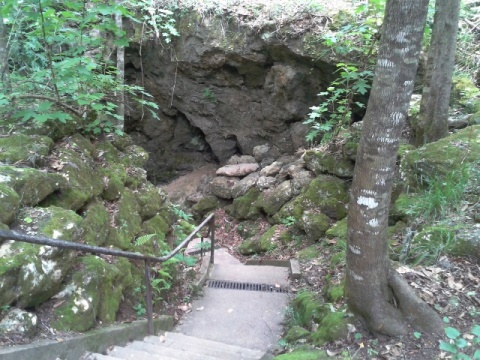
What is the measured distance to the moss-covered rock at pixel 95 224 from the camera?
378cm

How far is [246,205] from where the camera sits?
9.38 meters

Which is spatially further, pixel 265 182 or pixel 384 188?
pixel 265 182

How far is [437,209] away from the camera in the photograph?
4.00 metres

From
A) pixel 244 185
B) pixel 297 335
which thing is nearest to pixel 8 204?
pixel 297 335

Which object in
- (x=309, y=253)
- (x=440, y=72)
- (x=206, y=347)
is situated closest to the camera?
(x=206, y=347)

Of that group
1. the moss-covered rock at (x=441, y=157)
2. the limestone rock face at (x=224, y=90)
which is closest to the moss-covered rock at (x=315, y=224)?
the moss-covered rock at (x=441, y=157)

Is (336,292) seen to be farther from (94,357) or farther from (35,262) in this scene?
(35,262)

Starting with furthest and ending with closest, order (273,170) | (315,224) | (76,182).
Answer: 1. (273,170)
2. (315,224)
3. (76,182)

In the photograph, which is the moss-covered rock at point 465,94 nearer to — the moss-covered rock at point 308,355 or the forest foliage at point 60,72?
the moss-covered rock at point 308,355

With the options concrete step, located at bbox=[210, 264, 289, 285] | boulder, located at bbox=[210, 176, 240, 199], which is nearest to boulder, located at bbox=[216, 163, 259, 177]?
boulder, located at bbox=[210, 176, 240, 199]

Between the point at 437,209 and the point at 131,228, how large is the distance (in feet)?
12.0

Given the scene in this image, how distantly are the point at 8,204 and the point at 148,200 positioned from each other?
2831mm

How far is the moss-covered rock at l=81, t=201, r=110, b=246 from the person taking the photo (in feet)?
12.4

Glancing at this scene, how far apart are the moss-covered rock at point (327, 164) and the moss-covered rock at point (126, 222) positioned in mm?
3849
